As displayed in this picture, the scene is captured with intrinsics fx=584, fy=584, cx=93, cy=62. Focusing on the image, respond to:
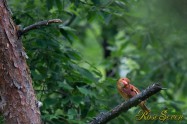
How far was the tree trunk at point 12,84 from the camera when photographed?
14.4 ft

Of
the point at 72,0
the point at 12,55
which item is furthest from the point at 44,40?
the point at 12,55

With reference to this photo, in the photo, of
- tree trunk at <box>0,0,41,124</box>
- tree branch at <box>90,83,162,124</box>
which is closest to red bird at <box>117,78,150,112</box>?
tree branch at <box>90,83,162,124</box>

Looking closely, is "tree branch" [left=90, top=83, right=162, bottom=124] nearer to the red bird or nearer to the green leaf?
the red bird

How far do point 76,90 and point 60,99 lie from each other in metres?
0.18

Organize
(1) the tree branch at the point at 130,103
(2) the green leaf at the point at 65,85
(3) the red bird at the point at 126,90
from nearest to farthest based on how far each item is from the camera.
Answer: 1. (1) the tree branch at the point at 130,103
2. (3) the red bird at the point at 126,90
3. (2) the green leaf at the point at 65,85

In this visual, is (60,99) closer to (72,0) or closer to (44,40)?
(44,40)

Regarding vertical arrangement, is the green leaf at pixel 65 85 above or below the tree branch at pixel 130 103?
below

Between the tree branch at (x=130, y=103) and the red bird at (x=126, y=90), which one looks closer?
the tree branch at (x=130, y=103)

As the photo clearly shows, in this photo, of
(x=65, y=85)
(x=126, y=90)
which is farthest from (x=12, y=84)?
(x=65, y=85)

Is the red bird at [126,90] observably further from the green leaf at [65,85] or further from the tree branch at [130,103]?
the green leaf at [65,85]

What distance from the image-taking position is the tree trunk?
173 inches

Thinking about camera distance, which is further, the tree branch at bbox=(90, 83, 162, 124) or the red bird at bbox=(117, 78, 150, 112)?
the red bird at bbox=(117, 78, 150, 112)

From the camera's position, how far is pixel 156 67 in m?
10.5

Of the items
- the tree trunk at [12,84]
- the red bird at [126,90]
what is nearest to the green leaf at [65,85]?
the red bird at [126,90]
